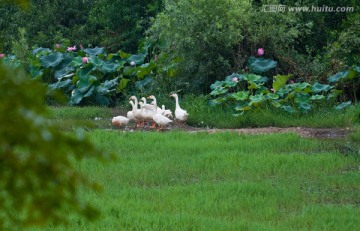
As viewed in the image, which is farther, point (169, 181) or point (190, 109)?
point (190, 109)

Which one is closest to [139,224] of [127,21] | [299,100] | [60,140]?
[60,140]

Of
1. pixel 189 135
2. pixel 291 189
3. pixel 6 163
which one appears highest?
pixel 6 163

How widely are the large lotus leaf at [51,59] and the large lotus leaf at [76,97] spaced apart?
1510 millimetres

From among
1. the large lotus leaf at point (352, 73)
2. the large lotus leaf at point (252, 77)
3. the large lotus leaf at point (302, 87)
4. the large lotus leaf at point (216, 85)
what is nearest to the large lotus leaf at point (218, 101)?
the large lotus leaf at point (216, 85)

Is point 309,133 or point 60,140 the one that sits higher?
point 60,140

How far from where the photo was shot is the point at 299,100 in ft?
44.8

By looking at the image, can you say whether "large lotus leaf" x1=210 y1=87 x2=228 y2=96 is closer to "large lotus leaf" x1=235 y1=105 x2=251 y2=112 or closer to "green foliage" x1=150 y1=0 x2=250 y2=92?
"large lotus leaf" x1=235 y1=105 x2=251 y2=112

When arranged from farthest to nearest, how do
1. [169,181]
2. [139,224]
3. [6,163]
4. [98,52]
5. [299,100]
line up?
[98,52] < [299,100] < [169,181] < [139,224] < [6,163]

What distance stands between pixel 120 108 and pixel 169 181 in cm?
706

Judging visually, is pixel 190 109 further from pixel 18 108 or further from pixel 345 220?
pixel 18 108

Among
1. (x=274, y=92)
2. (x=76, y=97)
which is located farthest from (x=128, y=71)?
(x=274, y=92)

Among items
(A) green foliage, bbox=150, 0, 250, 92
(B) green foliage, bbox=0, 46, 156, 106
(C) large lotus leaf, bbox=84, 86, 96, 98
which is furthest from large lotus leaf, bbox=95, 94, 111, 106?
(A) green foliage, bbox=150, 0, 250, 92

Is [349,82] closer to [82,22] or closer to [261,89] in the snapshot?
[261,89]

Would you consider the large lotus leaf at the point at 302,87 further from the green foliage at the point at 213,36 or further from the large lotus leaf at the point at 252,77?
the green foliage at the point at 213,36
